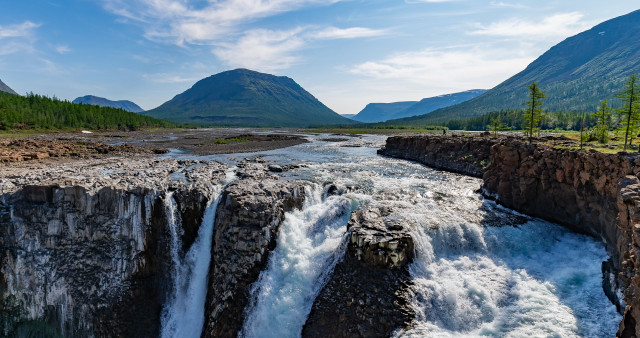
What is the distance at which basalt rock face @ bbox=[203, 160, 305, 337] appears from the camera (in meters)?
20.4

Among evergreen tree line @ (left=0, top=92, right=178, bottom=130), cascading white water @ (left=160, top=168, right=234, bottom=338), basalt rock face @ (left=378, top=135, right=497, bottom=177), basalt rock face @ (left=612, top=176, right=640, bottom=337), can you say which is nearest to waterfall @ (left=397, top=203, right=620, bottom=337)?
basalt rock face @ (left=612, top=176, right=640, bottom=337)

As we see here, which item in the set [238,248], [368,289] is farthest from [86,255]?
[368,289]

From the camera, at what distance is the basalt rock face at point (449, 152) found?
150 ft

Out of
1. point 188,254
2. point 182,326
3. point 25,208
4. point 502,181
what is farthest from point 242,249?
point 502,181

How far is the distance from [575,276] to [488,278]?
5528mm

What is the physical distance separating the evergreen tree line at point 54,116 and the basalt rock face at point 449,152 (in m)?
117

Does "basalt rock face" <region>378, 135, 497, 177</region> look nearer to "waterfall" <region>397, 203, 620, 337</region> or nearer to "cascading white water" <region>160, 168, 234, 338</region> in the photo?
"waterfall" <region>397, 203, 620, 337</region>

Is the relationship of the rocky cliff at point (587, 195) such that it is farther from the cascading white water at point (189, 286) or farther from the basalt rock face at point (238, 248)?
the cascading white water at point (189, 286)

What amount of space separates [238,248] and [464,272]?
14.8 m

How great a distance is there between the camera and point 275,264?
72.0 feet

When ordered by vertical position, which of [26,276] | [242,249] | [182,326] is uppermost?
[242,249]

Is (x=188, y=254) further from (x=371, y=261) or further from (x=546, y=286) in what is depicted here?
(x=546, y=286)

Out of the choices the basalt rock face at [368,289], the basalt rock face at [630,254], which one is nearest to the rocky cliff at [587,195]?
the basalt rock face at [630,254]

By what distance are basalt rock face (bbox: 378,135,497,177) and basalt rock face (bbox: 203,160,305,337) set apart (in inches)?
1244
